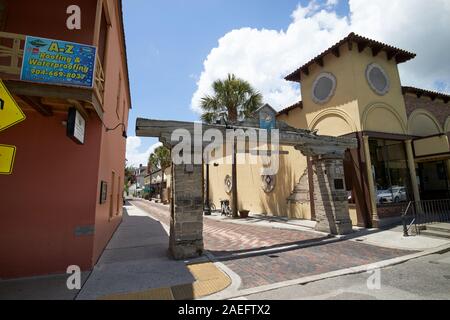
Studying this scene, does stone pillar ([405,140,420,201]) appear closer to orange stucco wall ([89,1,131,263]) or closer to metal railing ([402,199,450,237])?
metal railing ([402,199,450,237])

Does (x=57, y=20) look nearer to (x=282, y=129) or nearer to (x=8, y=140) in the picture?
(x=8, y=140)

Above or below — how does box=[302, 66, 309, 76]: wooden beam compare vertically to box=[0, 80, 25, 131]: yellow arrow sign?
above

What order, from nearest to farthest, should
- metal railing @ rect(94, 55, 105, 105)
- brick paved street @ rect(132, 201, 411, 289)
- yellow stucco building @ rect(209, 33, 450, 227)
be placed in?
1. brick paved street @ rect(132, 201, 411, 289)
2. metal railing @ rect(94, 55, 105, 105)
3. yellow stucco building @ rect(209, 33, 450, 227)

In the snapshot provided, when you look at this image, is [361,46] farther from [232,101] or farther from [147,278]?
[147,278]

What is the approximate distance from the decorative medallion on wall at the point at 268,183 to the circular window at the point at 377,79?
323 inches

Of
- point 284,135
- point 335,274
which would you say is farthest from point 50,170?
point 284,135

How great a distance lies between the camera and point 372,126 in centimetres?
1187

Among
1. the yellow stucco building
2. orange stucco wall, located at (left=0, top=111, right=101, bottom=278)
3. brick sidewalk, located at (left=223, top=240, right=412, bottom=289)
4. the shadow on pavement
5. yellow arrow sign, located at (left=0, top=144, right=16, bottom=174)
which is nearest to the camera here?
yellow arrow sign, located at (left=0, top=144, right=16, bottom=174)

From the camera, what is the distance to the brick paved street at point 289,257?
5.69 meters

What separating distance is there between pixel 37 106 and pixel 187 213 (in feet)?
15.8

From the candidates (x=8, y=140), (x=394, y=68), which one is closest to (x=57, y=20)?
(x=8, y=140)

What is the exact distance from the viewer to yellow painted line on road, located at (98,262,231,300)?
15.0ft

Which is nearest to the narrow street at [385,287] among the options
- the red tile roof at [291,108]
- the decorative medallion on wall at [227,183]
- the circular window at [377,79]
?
the circular window at [377,79]

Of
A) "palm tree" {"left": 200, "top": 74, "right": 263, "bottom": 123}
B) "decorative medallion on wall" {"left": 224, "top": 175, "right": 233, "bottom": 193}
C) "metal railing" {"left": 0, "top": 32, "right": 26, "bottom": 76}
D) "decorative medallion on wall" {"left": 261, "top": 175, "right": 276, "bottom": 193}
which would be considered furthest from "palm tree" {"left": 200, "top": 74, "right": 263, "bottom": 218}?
"metal railing" {"left": 0, "top": 32, "right": 26, "bottom": 76}
